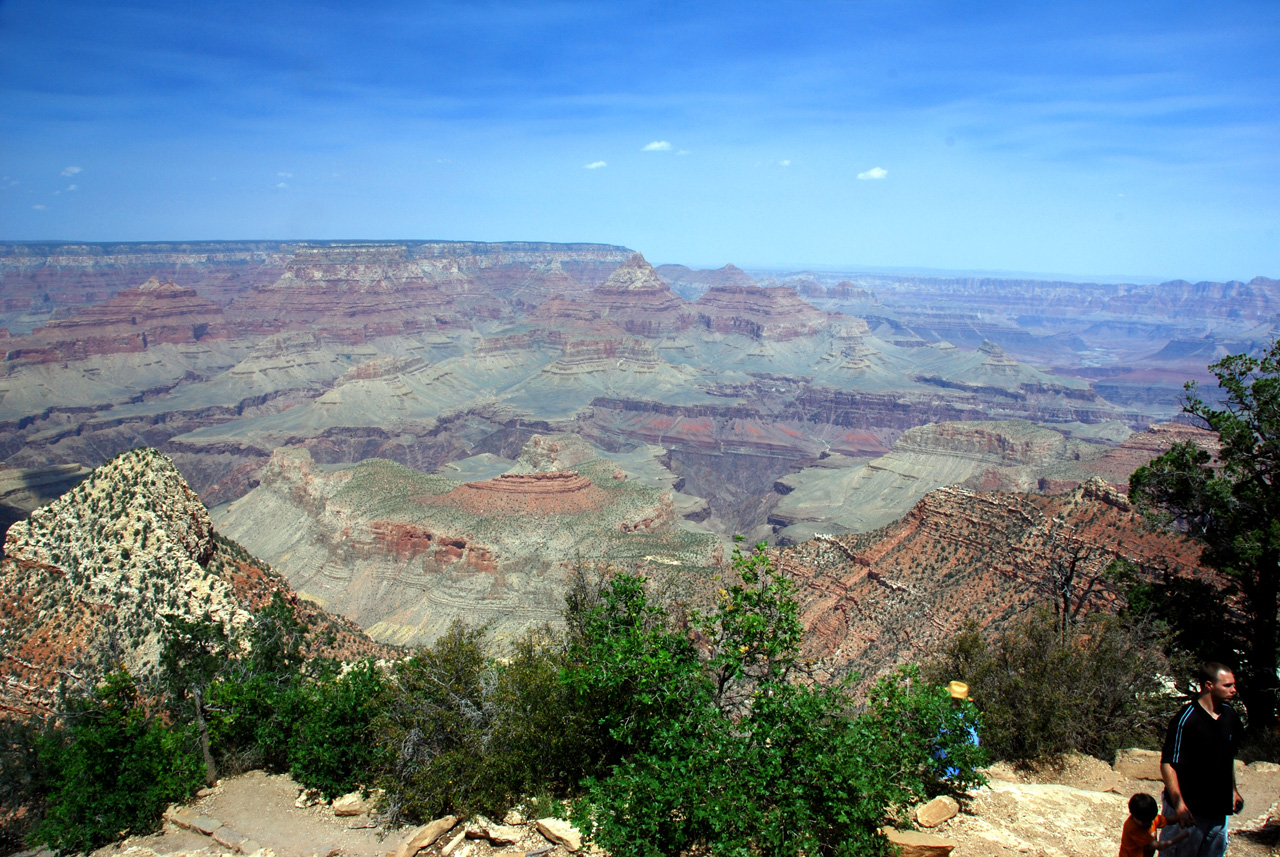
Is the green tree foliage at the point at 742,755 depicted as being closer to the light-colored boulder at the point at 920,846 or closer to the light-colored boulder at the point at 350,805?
the light-colored boulder at the point at 920,846

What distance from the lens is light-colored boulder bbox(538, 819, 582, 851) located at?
1493 centimetres

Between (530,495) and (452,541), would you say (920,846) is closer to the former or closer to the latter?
(452,541)

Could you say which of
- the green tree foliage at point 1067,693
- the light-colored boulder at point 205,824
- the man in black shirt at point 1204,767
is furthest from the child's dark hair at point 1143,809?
the light-colored boulder at point 205,824

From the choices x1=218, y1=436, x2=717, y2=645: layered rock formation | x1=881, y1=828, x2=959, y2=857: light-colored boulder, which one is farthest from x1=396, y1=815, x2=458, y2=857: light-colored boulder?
x1=218, y1=436, x2=717, y2=645: layered rock formation

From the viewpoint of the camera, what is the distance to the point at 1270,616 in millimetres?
21406

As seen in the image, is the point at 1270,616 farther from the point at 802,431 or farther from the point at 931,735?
the point at 802,431

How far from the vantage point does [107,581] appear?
99.7ft

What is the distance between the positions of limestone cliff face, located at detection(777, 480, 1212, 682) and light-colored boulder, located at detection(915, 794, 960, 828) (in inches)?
663

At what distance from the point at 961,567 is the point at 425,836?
3099cm

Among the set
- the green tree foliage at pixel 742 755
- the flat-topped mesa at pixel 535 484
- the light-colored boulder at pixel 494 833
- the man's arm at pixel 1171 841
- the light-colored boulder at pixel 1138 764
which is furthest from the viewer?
the flat-topped mesa at pixel 535 484

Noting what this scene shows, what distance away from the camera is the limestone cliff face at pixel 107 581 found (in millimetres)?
27844

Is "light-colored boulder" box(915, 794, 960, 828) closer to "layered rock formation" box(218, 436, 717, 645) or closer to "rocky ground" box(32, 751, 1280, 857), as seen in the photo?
"rocky ground" box(32, 751, 1280, 857)

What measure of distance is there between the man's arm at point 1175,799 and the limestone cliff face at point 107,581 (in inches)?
1229

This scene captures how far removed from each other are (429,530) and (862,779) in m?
64.6
